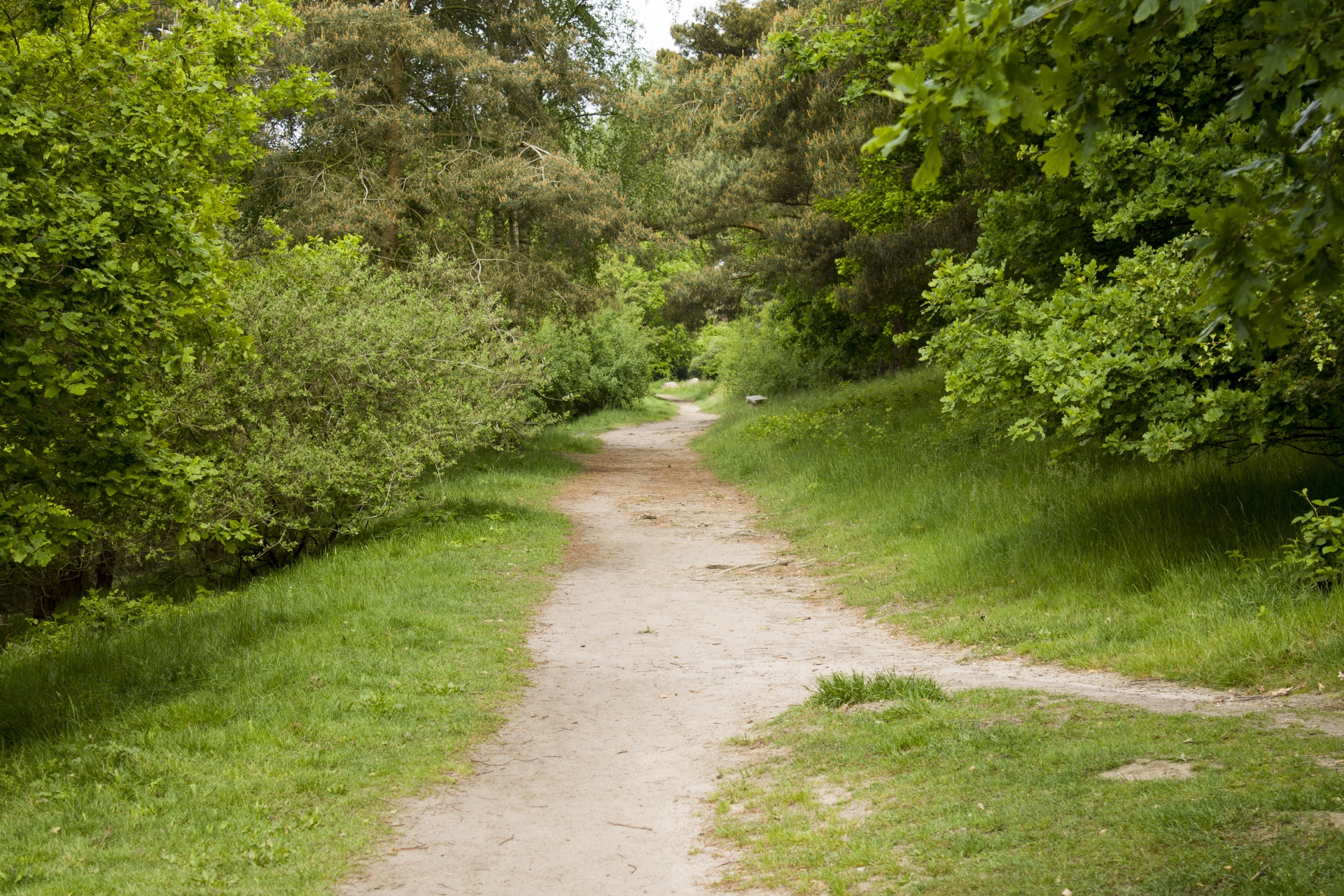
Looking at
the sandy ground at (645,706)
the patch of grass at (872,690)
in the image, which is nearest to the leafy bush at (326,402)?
the sandy ground at (645,706)

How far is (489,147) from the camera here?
2036 centimetres

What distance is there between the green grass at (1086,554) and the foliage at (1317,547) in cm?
16

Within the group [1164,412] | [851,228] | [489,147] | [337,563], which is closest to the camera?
[1164,412]

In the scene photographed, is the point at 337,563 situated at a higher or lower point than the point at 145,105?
lower

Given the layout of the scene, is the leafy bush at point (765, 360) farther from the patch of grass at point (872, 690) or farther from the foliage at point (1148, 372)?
the patch of grass at point (872, 690)

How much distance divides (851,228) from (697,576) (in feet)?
33.9

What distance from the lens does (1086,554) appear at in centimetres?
823

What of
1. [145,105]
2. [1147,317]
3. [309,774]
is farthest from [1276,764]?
[145,105]

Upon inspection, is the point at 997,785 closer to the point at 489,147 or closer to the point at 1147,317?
the point at 1147,317

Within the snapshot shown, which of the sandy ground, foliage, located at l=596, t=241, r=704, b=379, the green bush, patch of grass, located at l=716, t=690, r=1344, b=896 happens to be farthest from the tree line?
the green bush

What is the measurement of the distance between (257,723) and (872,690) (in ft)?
13.0

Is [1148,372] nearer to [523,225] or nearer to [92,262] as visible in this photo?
[92,262]

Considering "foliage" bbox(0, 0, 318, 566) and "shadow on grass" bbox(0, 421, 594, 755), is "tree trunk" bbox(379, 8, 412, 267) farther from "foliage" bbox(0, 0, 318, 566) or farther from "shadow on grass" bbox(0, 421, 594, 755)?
"foliage" bbox(0, 0, 318, 566)

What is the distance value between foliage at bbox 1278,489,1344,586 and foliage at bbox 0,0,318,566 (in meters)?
7.56
